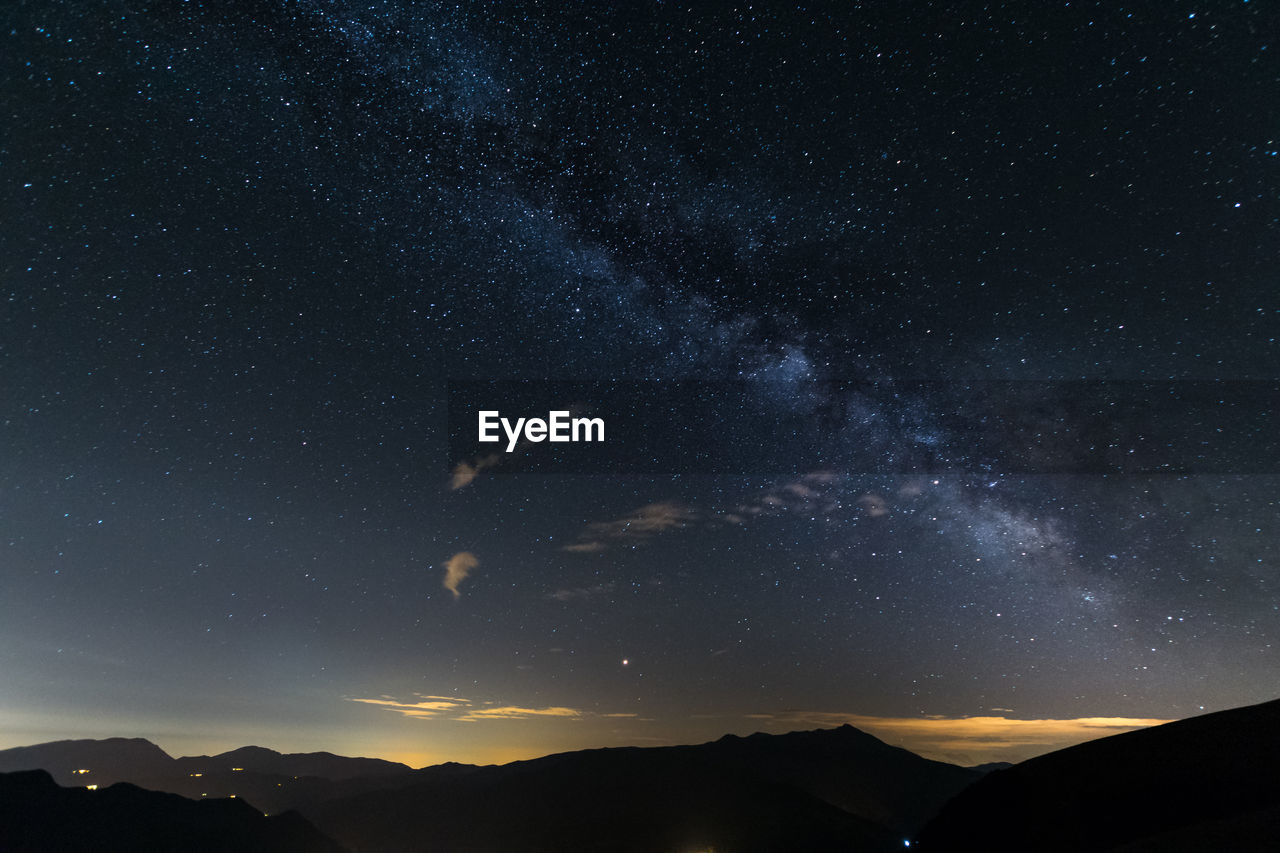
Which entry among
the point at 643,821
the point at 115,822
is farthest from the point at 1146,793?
the point at 643,821

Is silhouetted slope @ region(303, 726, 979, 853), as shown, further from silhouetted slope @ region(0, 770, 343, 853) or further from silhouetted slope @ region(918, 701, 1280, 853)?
silhouetted slope @ region(918, 701, 1280, 853)

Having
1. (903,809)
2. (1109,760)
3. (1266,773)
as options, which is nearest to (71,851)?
(1109,760)

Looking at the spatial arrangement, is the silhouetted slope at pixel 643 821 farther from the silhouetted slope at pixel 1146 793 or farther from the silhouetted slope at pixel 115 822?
the silhouetted slope at pixel 1146 793

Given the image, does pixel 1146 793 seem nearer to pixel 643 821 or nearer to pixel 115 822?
pixel 115 822

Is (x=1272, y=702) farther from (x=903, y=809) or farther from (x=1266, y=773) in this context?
(x=903, y=809)

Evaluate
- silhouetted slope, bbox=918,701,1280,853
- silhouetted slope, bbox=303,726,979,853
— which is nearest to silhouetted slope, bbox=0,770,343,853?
silhouetted slope, bbox=303,726,979,853
